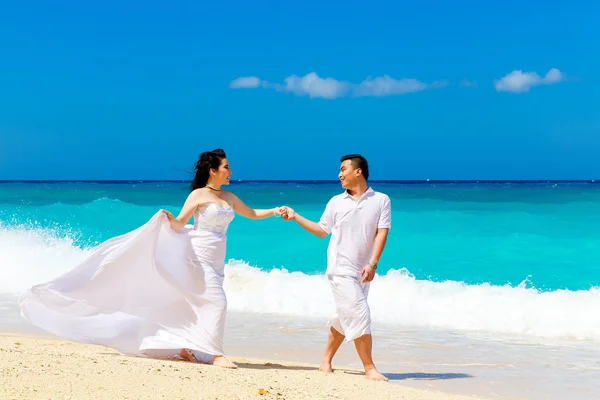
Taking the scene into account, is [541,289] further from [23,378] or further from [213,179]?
[23,378]

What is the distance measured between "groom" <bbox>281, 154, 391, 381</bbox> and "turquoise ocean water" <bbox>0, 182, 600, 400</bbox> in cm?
74

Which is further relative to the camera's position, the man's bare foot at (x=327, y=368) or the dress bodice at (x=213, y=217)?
the dress bodice at (x=213, y=217)

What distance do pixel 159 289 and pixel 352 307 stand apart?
1.82m

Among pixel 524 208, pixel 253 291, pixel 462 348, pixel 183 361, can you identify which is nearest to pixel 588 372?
pixel 462 348

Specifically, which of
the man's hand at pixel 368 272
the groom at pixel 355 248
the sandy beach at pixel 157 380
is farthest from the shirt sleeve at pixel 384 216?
the sandy beach at pixel 157 380

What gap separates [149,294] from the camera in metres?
6.92

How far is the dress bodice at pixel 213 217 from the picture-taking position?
674 cm

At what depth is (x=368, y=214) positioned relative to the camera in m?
6.44

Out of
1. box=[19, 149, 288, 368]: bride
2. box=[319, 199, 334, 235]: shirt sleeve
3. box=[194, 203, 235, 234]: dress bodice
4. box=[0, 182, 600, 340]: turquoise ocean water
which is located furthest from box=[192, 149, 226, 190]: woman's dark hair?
box=[0, 182, 600, 340]: turquoise ocean water

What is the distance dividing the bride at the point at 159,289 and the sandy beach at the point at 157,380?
25 cm

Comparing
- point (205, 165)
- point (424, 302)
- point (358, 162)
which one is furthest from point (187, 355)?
point (424, 302)

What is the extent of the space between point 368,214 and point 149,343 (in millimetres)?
2250

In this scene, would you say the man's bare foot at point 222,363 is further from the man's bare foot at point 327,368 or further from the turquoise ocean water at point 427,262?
the turquoise ocean water at point 427,262

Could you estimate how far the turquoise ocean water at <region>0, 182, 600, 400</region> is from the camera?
24.9ft
